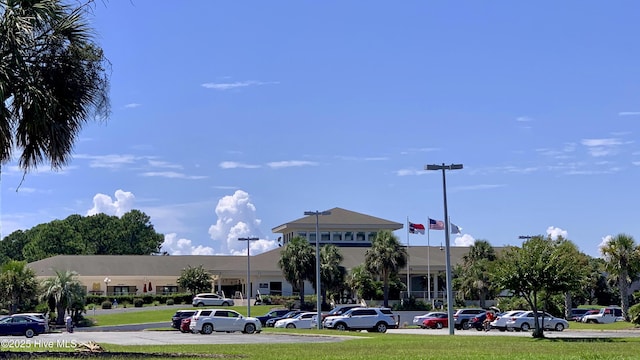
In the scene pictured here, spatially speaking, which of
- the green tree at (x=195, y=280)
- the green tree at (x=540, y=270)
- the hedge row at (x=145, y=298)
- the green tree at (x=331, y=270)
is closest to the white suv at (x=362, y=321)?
→ the green tree at (x=540, y=270)

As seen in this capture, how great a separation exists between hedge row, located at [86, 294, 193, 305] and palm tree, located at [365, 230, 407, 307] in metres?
22.3

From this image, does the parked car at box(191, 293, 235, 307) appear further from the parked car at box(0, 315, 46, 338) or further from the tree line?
the tree line

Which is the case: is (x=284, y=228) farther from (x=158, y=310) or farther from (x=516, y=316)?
(x=516, y=316)

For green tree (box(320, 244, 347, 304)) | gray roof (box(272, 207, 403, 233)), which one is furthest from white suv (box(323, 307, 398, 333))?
gray roof (box(272, 207, 403, 233))

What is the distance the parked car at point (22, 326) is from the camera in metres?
45.0

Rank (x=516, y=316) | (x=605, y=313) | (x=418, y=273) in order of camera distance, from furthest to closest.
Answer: (x=418, y=273)
(x=605, y=313)
(x=516, y=316)

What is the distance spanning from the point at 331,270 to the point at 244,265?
18493 mm

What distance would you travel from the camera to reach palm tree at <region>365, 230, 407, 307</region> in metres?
72.6

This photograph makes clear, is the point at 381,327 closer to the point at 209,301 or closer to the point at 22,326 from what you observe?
the point at 22,326

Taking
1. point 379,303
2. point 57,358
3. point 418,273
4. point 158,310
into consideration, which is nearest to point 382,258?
point 379,303

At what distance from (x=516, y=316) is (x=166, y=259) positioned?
5592 centimetres

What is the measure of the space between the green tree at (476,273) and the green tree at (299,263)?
536 inches

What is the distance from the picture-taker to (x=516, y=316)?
176ft

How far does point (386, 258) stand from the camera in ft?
238
